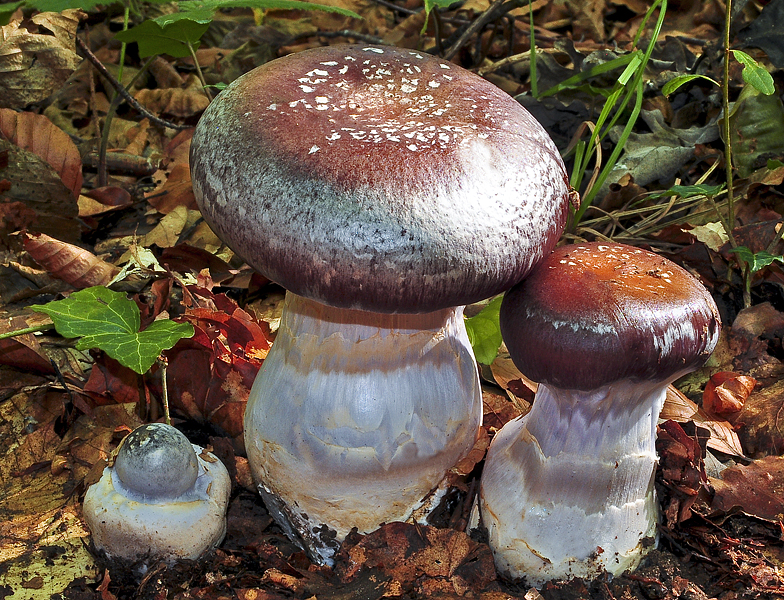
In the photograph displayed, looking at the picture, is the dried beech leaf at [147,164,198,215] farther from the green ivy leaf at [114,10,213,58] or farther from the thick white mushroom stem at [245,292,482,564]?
the thick white mushroom stem at [245,292,482,564]

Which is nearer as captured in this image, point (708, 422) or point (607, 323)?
point (607, 323)

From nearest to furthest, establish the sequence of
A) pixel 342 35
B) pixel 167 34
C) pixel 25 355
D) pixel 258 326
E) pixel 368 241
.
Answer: pixel 368 241, pixel 25 355, pixel 258 326, pixel 167 34, pixel 342 35

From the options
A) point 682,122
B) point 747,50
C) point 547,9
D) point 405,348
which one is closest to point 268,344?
point 405,348

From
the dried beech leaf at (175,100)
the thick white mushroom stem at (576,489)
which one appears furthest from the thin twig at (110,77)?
the thick white mushroom stem at (576,489)

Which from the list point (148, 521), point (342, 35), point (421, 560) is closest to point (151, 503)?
point (148, 521)

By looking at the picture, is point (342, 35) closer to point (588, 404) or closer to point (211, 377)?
point (211, 377)

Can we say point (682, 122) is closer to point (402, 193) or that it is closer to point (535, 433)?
point (535, 433)
